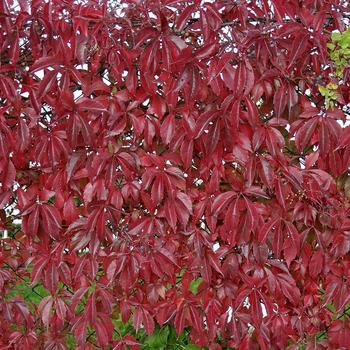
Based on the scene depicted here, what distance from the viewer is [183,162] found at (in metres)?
1.96

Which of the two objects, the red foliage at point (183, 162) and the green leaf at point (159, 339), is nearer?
the red foliage at point (183, 162)

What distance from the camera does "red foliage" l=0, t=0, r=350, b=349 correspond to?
6.31 ft

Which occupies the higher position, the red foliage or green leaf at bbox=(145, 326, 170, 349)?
the red foliage

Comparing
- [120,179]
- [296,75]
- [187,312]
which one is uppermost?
[296,75]

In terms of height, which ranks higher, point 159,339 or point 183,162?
point 183,162

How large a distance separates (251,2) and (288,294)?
3.22 ft

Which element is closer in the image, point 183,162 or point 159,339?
point 183,162

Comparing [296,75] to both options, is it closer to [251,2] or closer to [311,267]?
[251,2]

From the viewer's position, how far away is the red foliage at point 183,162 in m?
1.92

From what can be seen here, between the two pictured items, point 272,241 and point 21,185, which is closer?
point 272,241

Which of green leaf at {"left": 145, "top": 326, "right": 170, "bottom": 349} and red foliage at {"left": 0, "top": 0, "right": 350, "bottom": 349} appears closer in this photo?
red foliage at {"left": 0, "top": 0, "right": 350, "bottom": 349}

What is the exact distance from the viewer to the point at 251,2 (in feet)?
6.69

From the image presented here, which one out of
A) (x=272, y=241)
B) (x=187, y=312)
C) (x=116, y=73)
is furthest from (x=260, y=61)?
(x=187, y=312)

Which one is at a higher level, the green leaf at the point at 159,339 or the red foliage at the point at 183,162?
the red foliage at the point at 183,162
